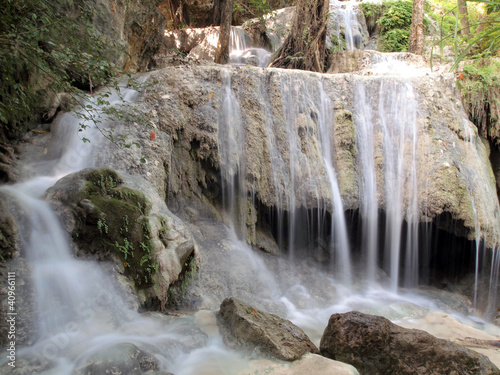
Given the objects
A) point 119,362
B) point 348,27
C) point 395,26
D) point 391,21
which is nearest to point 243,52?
point 348,27

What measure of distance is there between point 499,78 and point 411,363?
855 cm

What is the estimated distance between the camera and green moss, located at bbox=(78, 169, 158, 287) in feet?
13.2

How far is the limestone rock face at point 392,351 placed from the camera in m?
3.29

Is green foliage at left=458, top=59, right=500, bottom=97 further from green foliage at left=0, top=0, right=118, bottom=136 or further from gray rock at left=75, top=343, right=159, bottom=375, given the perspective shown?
gray rock at left=75, top=343, right=159, bottom=375

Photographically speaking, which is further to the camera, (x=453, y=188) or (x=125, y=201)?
(x=453, y=188)

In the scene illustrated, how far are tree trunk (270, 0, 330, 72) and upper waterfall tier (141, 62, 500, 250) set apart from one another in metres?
3.17

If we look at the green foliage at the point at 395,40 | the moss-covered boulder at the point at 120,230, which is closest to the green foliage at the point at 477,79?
the green foliage at the point at 395,40

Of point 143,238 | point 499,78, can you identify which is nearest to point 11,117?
point 143,238

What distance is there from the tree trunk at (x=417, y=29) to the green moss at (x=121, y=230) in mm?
11814

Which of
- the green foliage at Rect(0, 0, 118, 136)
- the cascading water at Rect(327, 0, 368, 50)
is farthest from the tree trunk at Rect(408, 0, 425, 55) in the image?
the green foliage at Rect(0, 0, 118, 136)

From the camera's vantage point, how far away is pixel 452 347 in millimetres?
3391

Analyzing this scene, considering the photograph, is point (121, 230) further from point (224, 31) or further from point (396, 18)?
point (396, 18)

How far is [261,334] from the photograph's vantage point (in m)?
3.38

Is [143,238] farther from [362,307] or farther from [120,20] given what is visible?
[120,20]
